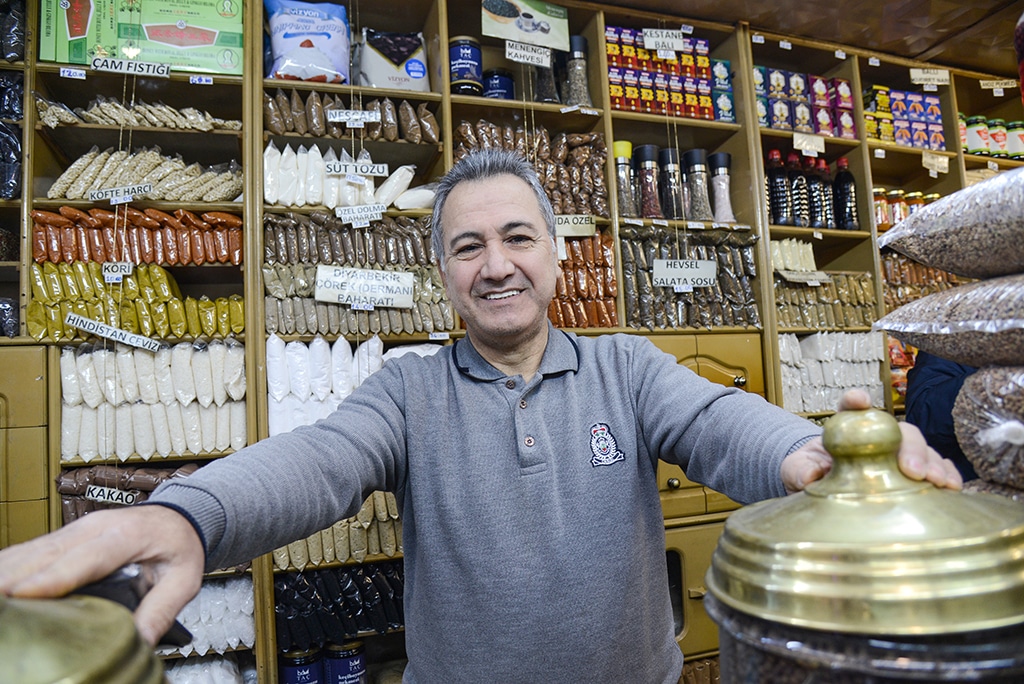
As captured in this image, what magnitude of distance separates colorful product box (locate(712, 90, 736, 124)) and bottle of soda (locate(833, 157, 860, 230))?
69cm

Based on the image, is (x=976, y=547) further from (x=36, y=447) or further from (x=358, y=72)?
(x=358, y=72)

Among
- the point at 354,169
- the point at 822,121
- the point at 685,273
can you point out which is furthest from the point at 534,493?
the point at 822,121

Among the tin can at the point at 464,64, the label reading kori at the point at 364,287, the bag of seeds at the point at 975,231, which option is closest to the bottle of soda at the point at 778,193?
the tin can at the point at 464,64

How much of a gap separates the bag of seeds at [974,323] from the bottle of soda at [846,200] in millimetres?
2797

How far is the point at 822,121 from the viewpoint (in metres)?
3.16

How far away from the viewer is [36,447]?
2.14m

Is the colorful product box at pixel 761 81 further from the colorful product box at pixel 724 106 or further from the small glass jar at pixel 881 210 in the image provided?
the small glass jar at pixel 881 210

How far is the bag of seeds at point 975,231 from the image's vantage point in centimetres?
60

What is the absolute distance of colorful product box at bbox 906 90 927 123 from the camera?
337 cm

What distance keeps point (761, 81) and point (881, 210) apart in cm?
94

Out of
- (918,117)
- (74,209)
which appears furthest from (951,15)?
(74,209)

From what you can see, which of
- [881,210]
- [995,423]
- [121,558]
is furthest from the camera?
[881,210]

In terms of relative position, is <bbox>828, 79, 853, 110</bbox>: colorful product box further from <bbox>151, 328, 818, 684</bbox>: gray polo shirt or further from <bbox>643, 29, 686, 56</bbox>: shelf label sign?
<bbox>151, 328, 818, 684</bbox>: gray polo shirt

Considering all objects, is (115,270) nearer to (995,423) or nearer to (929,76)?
(995,423)
